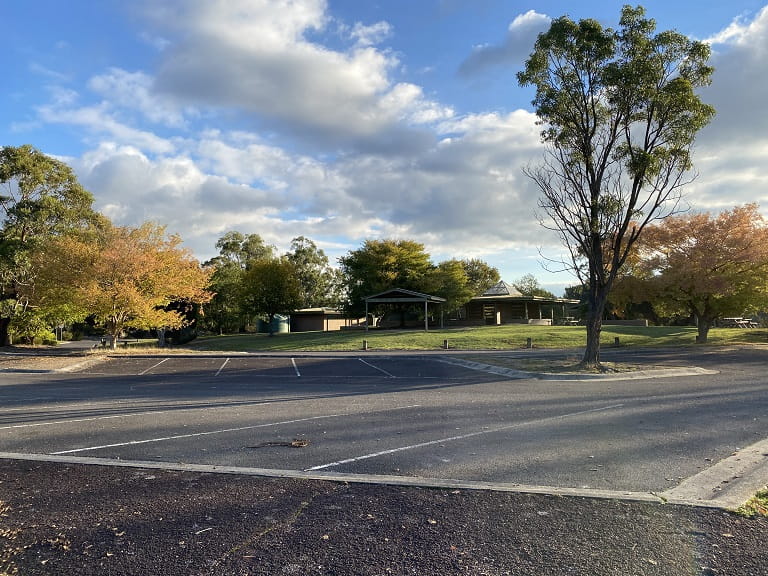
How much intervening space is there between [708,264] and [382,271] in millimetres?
27550

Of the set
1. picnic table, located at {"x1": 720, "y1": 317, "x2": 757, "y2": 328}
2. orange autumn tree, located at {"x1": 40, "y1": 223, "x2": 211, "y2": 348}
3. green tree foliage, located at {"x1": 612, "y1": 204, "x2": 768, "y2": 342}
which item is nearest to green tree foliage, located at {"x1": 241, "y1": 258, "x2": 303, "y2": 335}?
orange autumn tree, located at {"x1": 40, "y1": 223, "x2": 211, "y2": 348}

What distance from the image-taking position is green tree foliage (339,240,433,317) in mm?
50219

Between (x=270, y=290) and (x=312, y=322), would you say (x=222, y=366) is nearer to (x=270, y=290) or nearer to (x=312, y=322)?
(x=270, y=290)

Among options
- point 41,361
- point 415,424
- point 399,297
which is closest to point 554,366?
point 415,424

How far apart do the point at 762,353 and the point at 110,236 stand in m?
32.3

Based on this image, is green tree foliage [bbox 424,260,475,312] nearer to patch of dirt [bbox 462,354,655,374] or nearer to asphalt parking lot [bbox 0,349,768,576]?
patch of dirt [bbox 462,354,655,374]

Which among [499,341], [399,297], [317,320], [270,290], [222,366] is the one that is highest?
[270,290]

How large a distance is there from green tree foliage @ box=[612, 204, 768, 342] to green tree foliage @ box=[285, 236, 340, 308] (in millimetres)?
46040

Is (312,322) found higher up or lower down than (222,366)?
higher up

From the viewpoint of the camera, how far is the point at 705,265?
28406 mm

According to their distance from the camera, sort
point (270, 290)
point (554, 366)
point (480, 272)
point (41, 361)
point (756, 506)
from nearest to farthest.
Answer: point (756, 506) → point (554, 366) → point (41, 361) → point (270, 290) → point (480, 272)

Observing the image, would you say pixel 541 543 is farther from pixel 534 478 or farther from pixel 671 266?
pixel 671 266

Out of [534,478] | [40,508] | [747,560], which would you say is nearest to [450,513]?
[534,478]

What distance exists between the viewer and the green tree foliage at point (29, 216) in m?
30.7
